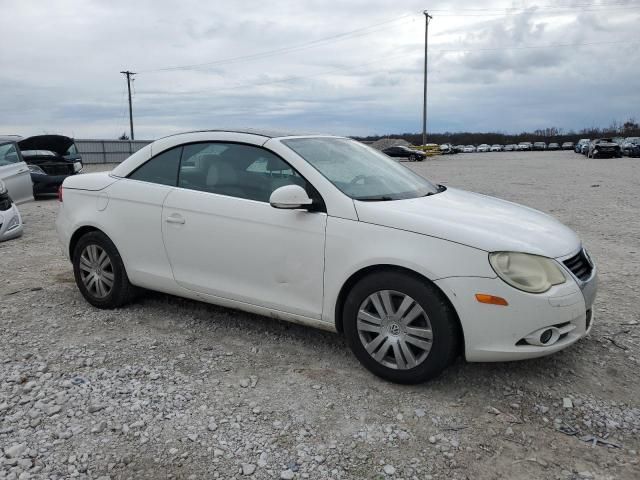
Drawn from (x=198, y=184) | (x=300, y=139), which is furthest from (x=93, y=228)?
(x=300, y=139)

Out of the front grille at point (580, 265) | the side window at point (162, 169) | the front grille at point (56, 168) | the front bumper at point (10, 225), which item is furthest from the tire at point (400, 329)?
the front grille at point (56, 168)

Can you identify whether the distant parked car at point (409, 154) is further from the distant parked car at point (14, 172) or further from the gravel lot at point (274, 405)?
the gravel lot at point (274, 405)

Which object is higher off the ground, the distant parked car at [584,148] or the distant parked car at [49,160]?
the distant parked car at [49,160]

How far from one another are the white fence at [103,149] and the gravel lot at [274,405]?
31.0 meters

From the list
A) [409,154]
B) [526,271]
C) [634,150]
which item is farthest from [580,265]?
[634,150]

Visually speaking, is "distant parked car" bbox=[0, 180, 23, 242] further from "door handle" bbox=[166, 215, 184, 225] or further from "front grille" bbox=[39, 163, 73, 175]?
"front grille" bbox=[39, 163, 73, 175]

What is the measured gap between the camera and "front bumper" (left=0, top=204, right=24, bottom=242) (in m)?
8.02

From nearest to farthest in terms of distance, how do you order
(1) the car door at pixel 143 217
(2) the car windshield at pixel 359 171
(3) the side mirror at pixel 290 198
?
(3) the side mirror at pixel 290 198 < (2) the car windshield at pixel 359 171 < (1) the car door at pixel 143 217

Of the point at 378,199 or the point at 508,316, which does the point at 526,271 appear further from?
the point at 378,199

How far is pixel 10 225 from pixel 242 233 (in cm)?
596

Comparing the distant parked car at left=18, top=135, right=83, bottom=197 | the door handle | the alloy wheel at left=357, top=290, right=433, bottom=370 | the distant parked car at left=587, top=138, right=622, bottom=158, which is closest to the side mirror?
the alloy wheel at left=357, top=290, right=433, bottom=370

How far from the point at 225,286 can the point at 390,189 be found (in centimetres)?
140

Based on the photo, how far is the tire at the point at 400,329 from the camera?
125 inches

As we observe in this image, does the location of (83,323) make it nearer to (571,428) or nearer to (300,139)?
(300,139)
